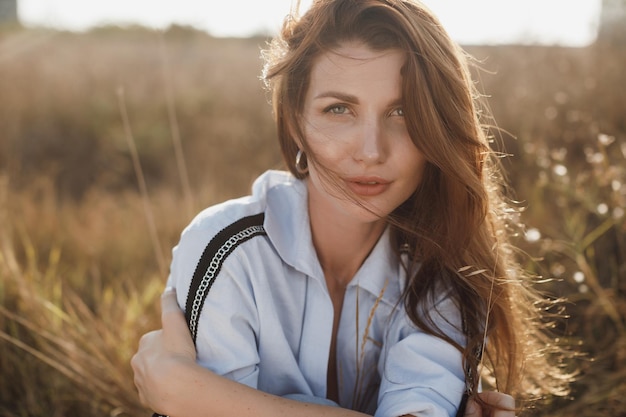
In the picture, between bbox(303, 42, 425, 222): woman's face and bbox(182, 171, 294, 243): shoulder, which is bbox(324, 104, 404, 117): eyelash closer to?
bbox(303, 42, 425, 222): woman's face

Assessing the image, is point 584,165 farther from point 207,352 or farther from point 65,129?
point 65,129

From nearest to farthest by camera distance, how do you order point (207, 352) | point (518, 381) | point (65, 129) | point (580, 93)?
1. point (207, 352)
2. point (518, 381)
3. point (580, 93)
4. point (65, 129)

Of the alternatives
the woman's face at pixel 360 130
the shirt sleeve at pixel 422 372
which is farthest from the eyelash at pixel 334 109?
the shirt sleeve at pixel 422 372

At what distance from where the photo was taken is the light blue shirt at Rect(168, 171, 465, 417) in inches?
71.8

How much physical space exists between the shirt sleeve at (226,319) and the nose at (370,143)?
484 mm

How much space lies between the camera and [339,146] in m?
1.87

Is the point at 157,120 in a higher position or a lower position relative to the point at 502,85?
lower

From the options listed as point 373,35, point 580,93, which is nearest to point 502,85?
point 580,93

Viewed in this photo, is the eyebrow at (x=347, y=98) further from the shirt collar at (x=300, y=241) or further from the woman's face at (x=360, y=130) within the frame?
the shirt collar at (x=300, y=241)

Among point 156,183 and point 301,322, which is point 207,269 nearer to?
point 301,322

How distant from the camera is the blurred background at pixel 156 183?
2586 mm

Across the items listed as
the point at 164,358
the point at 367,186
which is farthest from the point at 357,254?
the point at 164,358

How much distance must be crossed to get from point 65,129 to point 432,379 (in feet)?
20.4

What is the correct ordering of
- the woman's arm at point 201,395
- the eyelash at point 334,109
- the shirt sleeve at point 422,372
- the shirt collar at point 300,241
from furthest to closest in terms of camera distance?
the shirt collar at point 300,241
the eyelash at point 334,109
the shirt sleeve at point 422,372
the woman's arm at point 201,395
